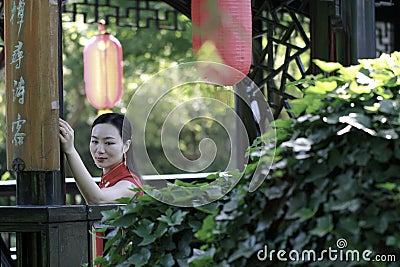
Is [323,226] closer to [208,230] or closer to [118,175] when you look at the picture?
[208,230]

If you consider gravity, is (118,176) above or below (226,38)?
below

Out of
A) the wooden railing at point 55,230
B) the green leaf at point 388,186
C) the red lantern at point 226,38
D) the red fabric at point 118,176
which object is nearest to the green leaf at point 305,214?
the green leaf at point 388,186

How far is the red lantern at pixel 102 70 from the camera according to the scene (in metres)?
7.84

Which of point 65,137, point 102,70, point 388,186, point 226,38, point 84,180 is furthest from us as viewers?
point 102,70

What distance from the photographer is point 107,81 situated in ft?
25.8

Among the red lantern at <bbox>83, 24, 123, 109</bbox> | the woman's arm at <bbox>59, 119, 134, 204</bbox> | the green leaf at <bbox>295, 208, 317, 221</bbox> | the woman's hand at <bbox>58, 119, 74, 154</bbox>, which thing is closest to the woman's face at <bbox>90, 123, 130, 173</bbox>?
the woman's arm at <bbox>59, 119, 134, 204</bbox>

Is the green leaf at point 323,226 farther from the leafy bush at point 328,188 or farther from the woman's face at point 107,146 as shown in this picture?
the woman's face at point 107,146

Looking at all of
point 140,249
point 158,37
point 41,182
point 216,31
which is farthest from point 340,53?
point 158,37

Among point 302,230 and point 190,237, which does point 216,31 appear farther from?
point 302,230

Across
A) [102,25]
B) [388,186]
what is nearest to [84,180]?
[388,186]

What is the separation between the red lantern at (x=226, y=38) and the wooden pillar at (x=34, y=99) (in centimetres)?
124

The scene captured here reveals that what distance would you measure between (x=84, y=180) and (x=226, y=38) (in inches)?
52.9

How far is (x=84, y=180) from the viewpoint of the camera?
3811mm

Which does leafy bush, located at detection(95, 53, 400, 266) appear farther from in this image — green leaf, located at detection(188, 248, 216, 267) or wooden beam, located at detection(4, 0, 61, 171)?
wooden beam, located at detection(4, 0, 61, 171)
